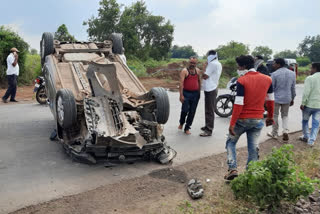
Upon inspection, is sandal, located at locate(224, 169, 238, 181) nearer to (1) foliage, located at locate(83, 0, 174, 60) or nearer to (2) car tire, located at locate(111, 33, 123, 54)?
(2) car tire, located at locate(111, 33, 123, 54)

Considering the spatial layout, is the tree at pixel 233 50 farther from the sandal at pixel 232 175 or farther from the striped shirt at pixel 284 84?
the sandal at pixel 232 175

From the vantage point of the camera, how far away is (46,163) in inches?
217

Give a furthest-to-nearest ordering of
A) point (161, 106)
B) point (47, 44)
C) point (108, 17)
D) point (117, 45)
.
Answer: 1. point (108, 17)
2. point (117, 45)
3. point (47, 44)
4. point (161, 106)

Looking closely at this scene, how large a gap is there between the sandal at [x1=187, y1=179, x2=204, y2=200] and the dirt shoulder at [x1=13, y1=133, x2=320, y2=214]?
7cm

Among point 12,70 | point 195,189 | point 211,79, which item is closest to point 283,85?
point 211,79

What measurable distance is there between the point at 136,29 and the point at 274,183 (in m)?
33.0

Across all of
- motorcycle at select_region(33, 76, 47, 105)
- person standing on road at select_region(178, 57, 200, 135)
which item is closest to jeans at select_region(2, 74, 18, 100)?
motorcycle at select_region(33, 76, 47, 105)

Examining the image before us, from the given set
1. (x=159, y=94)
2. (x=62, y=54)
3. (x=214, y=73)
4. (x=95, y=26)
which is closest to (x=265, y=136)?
(x=214, y=73)

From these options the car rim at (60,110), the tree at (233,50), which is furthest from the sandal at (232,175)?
the tree at (233,50)

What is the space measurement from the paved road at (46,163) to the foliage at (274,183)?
6.58 feet

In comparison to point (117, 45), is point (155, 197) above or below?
below

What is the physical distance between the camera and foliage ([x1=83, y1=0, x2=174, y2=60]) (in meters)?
30.3

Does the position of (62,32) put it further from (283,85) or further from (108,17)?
(283,85)

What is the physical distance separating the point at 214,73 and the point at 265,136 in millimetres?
1952
